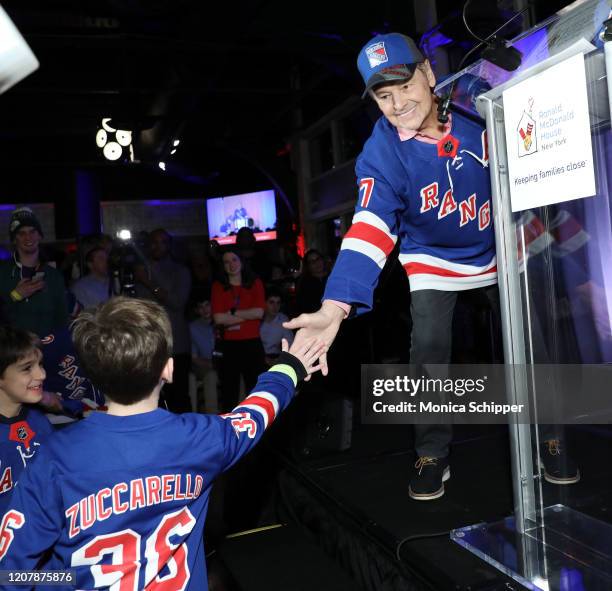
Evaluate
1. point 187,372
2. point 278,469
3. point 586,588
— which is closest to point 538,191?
point 586,588

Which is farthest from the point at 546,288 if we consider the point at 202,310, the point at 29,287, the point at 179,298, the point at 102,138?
the point at 102,138

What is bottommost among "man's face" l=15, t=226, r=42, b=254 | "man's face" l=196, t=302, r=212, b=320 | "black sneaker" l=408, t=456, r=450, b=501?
"black sneaker" l=408, t=456, r=450, b=501

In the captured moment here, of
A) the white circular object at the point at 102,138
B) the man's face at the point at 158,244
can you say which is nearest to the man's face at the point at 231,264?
the man's face at the point at 158,244

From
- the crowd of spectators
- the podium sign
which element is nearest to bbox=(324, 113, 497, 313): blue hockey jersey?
the podium sign

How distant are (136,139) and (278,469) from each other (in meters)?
6.74

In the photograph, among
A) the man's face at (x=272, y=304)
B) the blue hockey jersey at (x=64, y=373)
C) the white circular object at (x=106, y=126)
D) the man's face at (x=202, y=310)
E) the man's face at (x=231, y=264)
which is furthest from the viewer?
the white circular object at (x=106, y=126)

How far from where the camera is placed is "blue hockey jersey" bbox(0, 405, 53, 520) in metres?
1.79

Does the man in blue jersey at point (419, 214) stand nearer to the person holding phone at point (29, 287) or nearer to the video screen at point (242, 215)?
the person holding phone at point (29, 287)

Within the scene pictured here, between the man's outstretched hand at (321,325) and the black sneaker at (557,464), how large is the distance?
0.67 meters

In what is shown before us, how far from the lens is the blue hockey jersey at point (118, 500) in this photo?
1179 millimetres

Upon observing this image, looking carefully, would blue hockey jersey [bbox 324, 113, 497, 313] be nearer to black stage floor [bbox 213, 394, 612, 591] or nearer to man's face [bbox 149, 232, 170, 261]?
black stage floor [bbox 213, 394, 612, 591]

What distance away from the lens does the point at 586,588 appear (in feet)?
4.46

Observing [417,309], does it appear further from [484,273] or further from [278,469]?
[278,469]

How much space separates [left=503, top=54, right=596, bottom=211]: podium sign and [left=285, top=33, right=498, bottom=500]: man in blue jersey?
45cm
